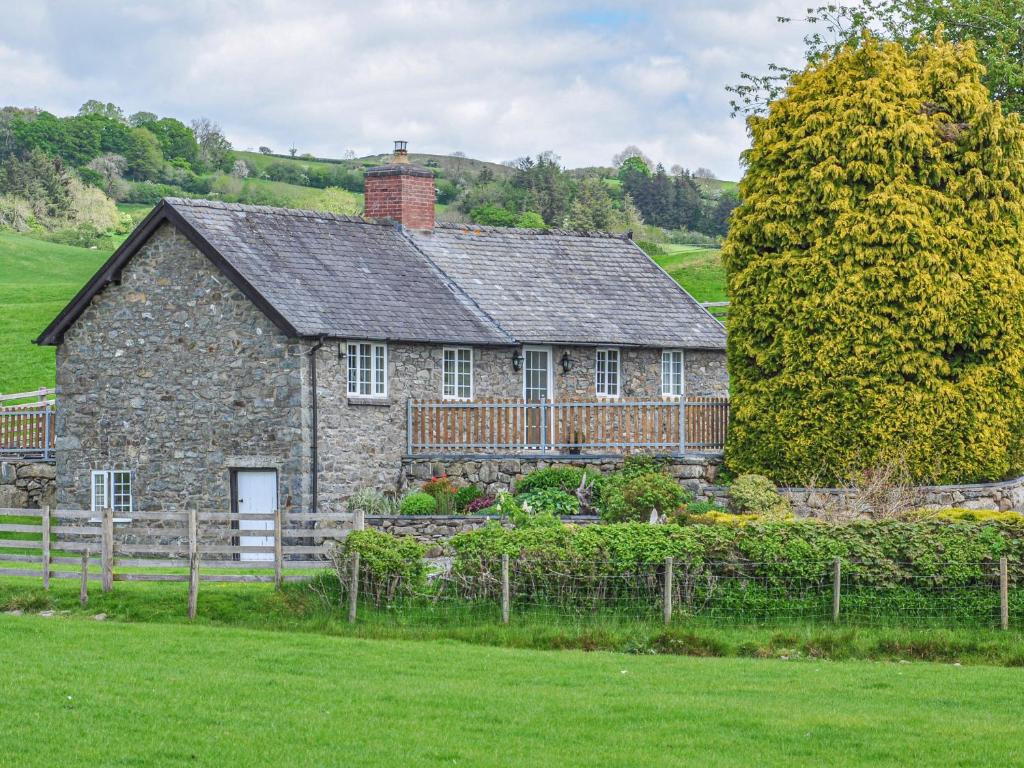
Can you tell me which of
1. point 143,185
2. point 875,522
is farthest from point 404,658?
point 143,185

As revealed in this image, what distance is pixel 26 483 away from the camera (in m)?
36.0

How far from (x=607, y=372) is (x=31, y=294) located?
145ft

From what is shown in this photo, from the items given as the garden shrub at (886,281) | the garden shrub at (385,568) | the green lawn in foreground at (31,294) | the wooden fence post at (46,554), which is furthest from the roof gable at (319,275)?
the green lawn in foreground at (31,294)

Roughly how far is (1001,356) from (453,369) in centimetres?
1116

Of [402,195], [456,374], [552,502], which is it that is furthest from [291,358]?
[402,195]

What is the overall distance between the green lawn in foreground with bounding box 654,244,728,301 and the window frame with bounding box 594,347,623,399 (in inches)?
1130

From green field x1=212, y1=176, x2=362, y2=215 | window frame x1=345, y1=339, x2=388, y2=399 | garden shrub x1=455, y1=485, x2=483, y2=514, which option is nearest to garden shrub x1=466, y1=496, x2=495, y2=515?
garden shrub x1=455, y1=485, x2=483, y2=514

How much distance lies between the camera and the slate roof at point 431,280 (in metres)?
31.6

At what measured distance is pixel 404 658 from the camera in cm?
1964

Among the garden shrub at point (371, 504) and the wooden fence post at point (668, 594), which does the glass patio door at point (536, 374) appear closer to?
the garden shrub at point (371, 504)

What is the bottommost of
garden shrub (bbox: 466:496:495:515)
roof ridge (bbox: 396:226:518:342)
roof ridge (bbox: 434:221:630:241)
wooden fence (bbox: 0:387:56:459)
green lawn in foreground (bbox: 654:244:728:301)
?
garden shrub (bbox: 466:496:495:515)

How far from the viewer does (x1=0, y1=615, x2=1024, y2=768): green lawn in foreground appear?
47.4 feet

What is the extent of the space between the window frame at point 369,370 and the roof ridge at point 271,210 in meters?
3.91

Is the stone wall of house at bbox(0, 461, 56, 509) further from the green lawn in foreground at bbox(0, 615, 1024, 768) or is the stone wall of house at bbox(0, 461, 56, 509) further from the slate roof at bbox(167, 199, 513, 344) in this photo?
the green lawn in foreground at bbox(0, 615, 1024, 768)
